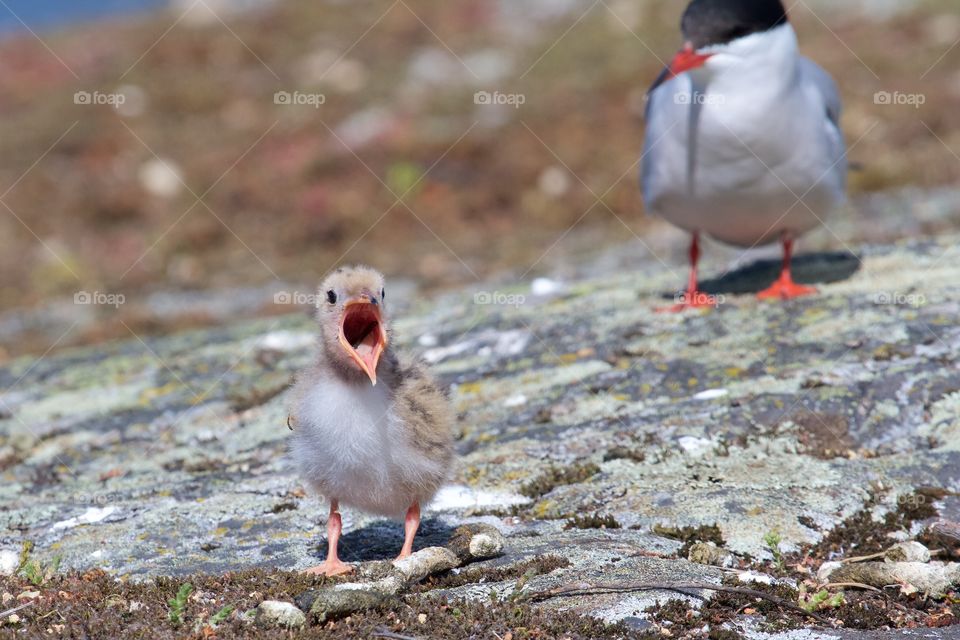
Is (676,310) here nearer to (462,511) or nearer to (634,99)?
(462,511)

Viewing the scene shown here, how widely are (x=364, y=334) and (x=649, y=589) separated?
203 cm

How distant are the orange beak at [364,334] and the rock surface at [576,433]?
114cm

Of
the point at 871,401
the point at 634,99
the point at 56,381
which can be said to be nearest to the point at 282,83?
the point at 634,99

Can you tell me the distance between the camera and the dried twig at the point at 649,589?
15.8 ft

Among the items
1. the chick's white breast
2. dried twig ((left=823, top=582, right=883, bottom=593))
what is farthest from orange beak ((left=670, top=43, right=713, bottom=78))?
dried twig ((left=823, top=582, right=883, bottom=593))

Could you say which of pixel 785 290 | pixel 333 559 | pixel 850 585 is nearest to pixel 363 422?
pixel 333 559

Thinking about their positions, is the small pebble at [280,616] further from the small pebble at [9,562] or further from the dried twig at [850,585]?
the dried twig at [850,585]

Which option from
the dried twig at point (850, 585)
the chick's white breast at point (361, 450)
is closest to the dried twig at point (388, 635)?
the chick's white breast at point (361, 450)

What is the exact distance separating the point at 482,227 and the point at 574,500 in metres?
14.1

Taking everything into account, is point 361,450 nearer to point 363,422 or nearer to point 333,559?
point 363,422

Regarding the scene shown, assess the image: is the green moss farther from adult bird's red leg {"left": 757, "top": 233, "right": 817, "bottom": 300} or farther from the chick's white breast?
adult bird's red leg {"left": 757, "top": 233, "right": 817, "bottom": 300}

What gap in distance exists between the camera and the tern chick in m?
5.49

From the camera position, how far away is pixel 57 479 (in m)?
7.85

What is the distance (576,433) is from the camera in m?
7.38
